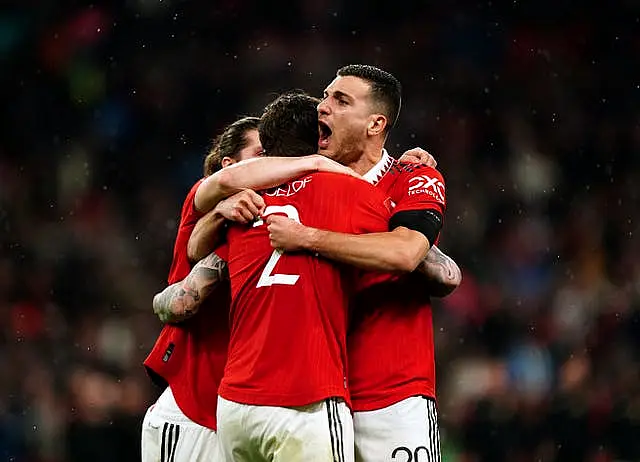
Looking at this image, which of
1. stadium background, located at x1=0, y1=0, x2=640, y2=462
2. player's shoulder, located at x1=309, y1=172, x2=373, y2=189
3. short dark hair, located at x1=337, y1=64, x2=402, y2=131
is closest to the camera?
player's shoulder, located at x1=309, y1=172, x2=373, y2=189

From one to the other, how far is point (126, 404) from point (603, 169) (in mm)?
4841

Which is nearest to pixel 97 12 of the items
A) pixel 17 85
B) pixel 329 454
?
pixel 17 85

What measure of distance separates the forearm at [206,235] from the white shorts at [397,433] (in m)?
0.82

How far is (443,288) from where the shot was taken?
13.2 ft

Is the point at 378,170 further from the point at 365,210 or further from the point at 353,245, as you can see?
the point at 353,245

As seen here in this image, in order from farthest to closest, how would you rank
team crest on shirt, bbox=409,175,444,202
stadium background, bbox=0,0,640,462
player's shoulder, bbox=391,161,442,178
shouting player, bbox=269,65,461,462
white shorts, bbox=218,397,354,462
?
stadium background, bbox=0,0,640,462
player's shoulder, bbox=391,161,442,178
team crest on shirt, bbox=409,175,444,202
shouting player, bbox=269,65,461,462
white shorts, bbox=218,397,354,462

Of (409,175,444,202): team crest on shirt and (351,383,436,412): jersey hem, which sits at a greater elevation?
(409,175,444,202): team crest on shirt

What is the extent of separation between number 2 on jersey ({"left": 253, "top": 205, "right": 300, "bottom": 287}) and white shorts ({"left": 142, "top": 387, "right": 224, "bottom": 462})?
824 millimetres

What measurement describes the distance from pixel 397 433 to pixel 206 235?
996 mm

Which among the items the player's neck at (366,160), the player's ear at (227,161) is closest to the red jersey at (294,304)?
the player's neck at (366,160)

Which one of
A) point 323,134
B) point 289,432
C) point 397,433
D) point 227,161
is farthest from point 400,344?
point 227,161

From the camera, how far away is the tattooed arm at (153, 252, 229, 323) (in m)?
4.01

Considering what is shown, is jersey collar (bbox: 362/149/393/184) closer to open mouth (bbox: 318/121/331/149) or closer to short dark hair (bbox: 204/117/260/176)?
open mouth (bbox: 318/121/331/149)

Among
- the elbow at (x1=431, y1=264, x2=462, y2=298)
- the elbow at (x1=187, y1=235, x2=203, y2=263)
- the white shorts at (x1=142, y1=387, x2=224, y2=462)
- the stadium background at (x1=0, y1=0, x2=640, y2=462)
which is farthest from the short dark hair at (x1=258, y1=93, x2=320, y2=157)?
the stadium background at (x1=0, y1=0, x2=640, y2=462)
